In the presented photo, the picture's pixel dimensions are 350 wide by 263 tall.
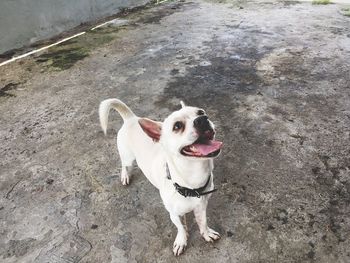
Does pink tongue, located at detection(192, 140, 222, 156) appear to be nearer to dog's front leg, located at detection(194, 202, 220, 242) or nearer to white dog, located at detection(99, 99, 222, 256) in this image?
white dog, located at detection(99, 99, 222, 256)

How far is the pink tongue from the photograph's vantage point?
182 cm

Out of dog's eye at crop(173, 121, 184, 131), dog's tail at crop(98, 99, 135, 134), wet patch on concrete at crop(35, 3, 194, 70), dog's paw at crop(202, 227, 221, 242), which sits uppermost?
dog's eye at crop(173, 121, 184, 131)

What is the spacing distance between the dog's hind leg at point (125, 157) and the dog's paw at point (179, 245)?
0.74 metres

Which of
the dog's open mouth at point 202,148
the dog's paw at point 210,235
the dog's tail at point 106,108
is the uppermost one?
the dog's open mouth at point 202,148

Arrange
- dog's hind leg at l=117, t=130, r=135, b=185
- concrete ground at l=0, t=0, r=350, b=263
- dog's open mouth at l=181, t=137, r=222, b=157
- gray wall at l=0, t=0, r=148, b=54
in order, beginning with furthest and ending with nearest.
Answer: gray wall at l=0, t=0, r=148, b=54, dog's hind leg at l=117, t=130, r=135, b=185, concrete ground at l=0, t=0, r=350, b=263, dog's open mouth at l=181, t=137, r=222, b=157

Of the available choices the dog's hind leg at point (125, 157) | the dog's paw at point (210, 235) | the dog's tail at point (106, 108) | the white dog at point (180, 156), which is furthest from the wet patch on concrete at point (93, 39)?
the dog's paw at point (210, 235)

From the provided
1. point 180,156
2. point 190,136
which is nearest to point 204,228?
point 180,156

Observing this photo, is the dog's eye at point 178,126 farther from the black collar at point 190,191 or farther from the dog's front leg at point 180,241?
the dog's front leg at point 180,241

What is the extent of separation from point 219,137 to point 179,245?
4.53 feet

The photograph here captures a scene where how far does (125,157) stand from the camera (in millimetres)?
2783

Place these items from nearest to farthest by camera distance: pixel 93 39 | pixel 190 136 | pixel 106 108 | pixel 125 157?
pixel 190 136 → pixel 106 108 → pixel 125 157 → pixel 93 39

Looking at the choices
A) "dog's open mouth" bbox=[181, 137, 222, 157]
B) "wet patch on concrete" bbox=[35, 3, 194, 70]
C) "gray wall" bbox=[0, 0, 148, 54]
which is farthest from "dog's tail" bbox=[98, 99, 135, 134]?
"gray wall" bbox=[0, 0, 148, 54]

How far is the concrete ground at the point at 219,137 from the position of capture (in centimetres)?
244

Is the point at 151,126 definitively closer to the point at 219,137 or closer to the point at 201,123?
the point at 201,123
